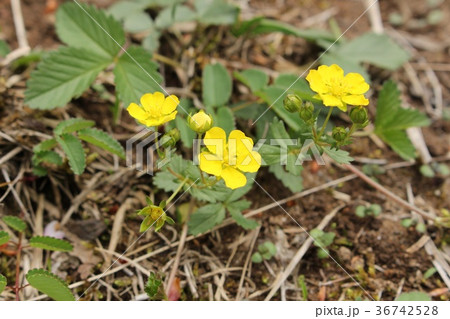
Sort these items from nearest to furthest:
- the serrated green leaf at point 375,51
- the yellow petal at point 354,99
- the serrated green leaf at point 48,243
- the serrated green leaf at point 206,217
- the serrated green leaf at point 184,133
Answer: the yellow petal at point 354,99 → the serrated green leaf at point 48,243 → the serrated green leaf at point 206,217 → the serrated green leaf at point 184,133 → the serrated green leaf at point 375,51

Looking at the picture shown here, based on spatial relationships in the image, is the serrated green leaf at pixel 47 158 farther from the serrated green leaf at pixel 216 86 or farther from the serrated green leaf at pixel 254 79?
the serrated green leaf at pixel 254 79

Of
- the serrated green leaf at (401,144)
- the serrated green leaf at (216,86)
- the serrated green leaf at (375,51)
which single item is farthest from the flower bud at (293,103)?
the serrated green leaf at (375,51)

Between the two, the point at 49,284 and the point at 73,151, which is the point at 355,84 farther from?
the point at 49,284

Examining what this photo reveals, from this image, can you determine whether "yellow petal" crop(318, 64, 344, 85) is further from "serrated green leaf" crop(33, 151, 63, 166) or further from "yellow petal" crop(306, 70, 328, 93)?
"serrated green leaf" crop(33, 151, 63, 166)

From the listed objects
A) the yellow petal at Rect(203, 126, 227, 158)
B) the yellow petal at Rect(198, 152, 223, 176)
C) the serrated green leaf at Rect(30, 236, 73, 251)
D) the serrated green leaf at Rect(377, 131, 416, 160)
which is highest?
the yellow petal at Rect(203, 126, 227, 158)

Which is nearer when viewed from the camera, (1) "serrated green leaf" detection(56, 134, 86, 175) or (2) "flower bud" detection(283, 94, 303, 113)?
(2) "flower bud" detection(283, 94, 303, 113)

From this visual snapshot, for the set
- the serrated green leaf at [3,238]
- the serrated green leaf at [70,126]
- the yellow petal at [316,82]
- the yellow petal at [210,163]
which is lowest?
the serrated green leaf at [3,238]

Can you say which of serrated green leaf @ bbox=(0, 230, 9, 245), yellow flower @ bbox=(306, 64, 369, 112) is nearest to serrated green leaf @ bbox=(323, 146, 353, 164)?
yellow flower @ bbox=(306, 64, 369, 112)
